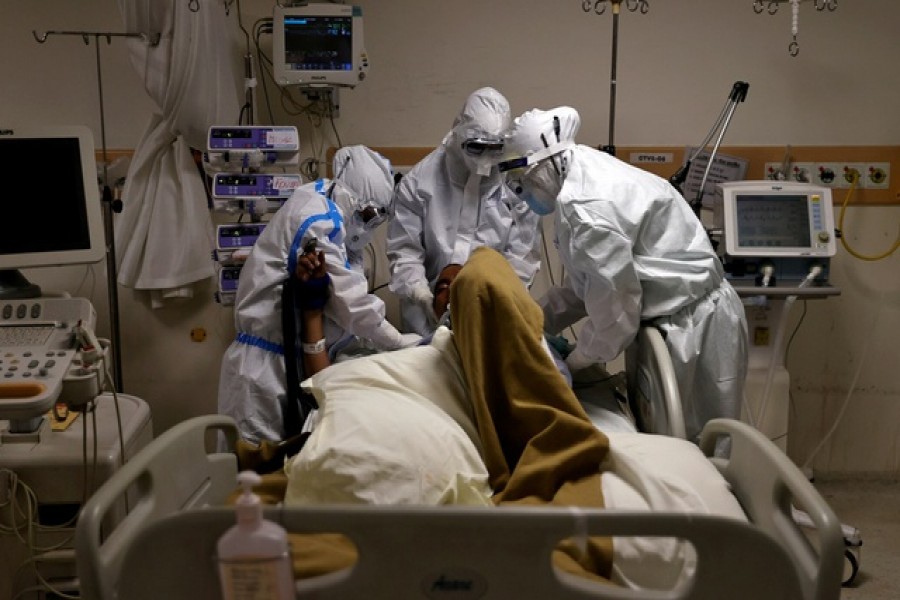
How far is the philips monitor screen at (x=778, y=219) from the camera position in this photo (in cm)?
301

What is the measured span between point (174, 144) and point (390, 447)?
2207 mm

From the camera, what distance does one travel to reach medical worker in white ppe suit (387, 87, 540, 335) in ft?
10.5

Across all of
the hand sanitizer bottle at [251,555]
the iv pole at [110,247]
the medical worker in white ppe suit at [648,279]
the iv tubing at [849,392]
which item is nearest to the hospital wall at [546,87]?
the iv tubing at [849,392]

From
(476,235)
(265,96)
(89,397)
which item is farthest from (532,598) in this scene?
(265,96)

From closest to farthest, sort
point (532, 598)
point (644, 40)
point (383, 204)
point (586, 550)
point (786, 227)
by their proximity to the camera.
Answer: point (532, 598) < point (586, 550) < point (383, 204) < point (786, 227) < point (644, 40)

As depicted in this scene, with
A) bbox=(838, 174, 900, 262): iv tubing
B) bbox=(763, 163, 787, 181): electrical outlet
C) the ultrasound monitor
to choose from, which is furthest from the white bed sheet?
bbox=(838, 174, 900, 262): iv tubing

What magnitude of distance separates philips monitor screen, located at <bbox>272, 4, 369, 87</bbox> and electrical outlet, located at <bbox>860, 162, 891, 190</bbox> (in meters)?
2.20

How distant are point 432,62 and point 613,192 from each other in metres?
1.62

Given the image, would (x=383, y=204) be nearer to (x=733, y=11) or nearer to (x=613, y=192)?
(x=613, y=192)

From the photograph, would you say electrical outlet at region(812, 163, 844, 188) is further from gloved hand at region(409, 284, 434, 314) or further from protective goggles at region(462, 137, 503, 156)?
gloved hand at region(409, 284, 434, 314)

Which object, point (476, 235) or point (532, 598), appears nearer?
point (532, 598)

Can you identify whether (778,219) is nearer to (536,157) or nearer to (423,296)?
(536,157)

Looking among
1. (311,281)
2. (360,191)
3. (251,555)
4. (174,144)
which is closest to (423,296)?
(360,191)

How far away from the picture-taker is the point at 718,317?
2.26 metres
